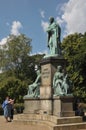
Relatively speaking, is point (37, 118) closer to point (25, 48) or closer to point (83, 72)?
point (83, 72)

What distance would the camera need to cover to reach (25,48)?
181 ft

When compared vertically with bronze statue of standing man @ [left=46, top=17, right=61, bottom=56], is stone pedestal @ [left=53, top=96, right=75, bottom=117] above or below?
below

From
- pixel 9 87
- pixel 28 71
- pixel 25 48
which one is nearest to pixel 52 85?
pixel 9 87

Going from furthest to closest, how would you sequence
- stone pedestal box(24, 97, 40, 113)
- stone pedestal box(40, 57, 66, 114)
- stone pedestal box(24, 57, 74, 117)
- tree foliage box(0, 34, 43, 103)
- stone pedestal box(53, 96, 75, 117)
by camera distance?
1. tree foliage box(0, 34, 43, 103)
2. stone pedestal box(24, 97, 40, 113)
3. stone pedestal box(40, 57, 66, 114)
4. stone pedestal box(24, 57, 74, 117)
5. stone pedestal box(53, 96, 75, 117)

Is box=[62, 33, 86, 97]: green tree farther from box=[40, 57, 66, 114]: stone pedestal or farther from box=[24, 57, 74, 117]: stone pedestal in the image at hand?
box=[40, 57, 66, 114]: stone pedestal

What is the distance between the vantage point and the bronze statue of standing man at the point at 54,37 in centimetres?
1988

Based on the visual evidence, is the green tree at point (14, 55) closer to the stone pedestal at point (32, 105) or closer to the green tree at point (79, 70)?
the green tree at point (79, 70)

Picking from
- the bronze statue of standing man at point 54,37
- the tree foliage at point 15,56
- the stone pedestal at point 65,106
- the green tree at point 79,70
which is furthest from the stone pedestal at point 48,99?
the tree foliage at point 15,56

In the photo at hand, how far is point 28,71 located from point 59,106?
138ft

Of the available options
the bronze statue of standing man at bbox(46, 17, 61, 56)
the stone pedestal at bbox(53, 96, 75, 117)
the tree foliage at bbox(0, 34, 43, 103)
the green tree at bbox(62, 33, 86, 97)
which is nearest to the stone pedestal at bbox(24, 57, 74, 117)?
the stone pedestal at bbox(53, 96, 75, 117)

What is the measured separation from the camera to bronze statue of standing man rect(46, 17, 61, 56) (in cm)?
1988

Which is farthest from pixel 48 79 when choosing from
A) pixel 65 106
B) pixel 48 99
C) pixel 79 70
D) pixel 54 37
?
pixel 79 70

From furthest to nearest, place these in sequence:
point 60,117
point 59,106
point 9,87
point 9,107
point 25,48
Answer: point 25,48 → point 9,87 → point 9,107 → point 59,106 → point 60,117

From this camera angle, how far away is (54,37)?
65.8 feet
